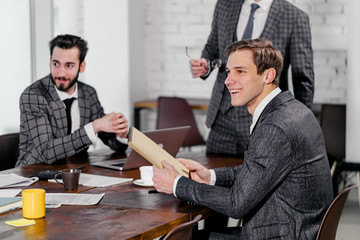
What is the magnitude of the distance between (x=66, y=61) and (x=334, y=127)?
7.26 ft

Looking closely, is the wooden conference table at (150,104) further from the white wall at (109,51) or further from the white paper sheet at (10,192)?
the white paper sheet at (10,192)

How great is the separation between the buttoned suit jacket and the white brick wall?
9.19ft

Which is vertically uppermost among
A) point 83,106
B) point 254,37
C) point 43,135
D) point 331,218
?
point 254,37

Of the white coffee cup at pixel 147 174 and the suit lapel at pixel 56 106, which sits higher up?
the suit lapel at pixel 56 106

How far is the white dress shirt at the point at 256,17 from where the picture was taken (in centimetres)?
356

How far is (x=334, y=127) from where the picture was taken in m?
4.47

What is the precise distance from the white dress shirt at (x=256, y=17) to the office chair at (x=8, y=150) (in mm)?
1435

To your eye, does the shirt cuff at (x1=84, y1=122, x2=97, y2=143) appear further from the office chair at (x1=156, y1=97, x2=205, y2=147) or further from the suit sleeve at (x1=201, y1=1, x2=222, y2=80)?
the office chair at (x1=156, y1=97, x2=205, y2=147)

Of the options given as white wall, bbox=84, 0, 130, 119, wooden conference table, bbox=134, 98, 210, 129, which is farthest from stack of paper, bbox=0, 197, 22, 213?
white wall, bbox=84, 0, 130, 119

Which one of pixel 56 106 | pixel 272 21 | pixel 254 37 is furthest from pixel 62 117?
pixel 272 21

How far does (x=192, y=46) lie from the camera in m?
5.35

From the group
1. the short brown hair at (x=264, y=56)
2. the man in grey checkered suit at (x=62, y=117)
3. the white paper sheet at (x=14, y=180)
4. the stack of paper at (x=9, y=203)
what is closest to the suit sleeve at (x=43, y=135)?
the man in grey checkered suit at (x=62, y=117)

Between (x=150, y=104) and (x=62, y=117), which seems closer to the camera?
(x=62, y=117)

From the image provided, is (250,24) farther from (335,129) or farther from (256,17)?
(335,129)
